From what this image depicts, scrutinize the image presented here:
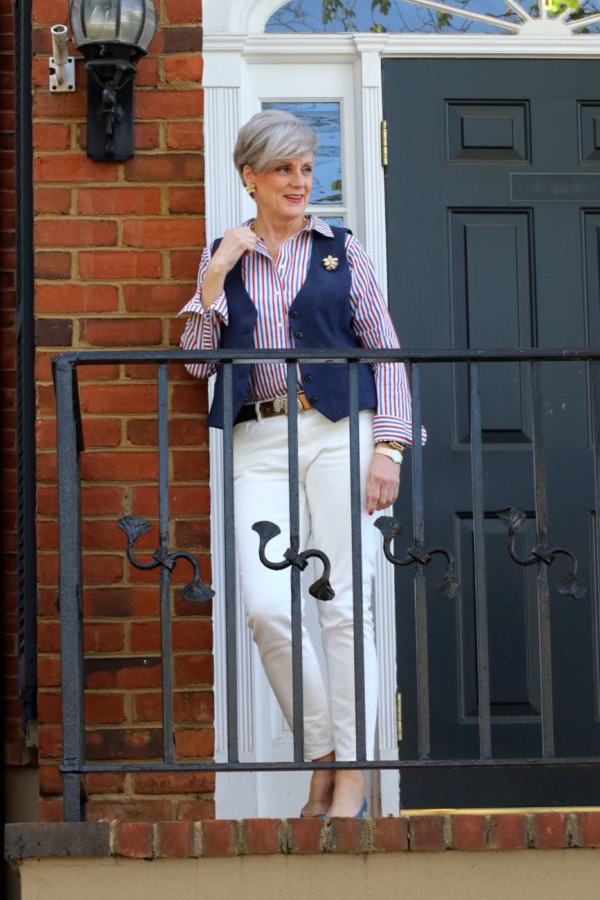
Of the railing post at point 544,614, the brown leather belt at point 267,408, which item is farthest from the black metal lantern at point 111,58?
the railing post at point 544,614

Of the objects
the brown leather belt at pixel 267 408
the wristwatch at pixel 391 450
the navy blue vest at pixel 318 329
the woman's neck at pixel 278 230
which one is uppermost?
the woman's neck at pixel 278 230

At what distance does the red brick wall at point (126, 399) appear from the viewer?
4629 mm

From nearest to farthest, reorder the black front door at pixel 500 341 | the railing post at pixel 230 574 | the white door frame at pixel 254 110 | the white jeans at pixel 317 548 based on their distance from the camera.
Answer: the railing post at pixel 230 574, the white jeans at pixel 317 548, the white door frame at pixel 254 110, the black front door at pixel 500 341

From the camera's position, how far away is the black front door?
5137 millimetres

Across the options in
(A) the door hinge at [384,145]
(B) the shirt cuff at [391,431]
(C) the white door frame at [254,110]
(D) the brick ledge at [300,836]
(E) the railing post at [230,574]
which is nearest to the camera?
(D) the brick ledge at [300,836]

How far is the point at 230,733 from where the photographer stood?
386 centimetres

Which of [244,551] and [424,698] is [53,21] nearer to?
[244,551]

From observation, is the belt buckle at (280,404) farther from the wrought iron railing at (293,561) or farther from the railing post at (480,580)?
the railing post at (480,580)

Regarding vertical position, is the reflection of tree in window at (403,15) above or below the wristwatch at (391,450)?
above

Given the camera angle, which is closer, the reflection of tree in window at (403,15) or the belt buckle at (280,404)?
the belt buckle at (280,404)

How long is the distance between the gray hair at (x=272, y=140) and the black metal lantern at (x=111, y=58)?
1.50 ft

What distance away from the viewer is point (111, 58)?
15.3 ft

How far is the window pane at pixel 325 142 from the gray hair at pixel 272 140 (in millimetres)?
911

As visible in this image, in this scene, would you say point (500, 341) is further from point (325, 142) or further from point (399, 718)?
point (399, 718)
